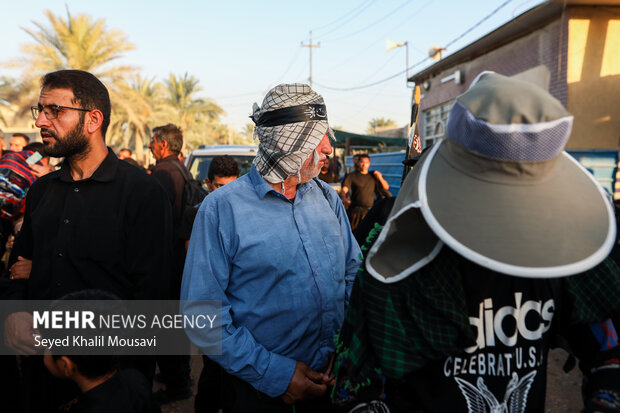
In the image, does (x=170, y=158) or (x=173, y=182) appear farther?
(x=170, y=158)

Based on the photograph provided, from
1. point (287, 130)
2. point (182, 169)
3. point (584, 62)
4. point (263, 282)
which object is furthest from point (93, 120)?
point (584, 62)

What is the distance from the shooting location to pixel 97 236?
216cm

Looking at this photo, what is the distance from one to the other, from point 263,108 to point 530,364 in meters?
1.28

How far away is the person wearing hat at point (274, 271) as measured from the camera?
5.53 ft

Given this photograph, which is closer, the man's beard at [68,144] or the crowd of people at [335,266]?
the crowd of people at [335,266]

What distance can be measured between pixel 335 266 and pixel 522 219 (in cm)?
103

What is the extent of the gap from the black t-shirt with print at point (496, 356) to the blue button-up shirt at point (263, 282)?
57 cm

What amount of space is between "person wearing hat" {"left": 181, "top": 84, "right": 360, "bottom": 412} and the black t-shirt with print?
628 millimetres

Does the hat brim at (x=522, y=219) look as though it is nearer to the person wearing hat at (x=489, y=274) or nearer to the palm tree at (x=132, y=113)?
the person wearing hat at (x=489, y=274)

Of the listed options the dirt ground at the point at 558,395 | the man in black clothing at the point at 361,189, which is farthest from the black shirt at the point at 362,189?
the dirt ground at the point at 558,395

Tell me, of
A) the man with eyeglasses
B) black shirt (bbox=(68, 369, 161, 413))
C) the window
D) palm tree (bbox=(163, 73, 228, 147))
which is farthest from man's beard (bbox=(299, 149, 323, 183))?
palm tree (bbox=(163, 73, 228, 147))

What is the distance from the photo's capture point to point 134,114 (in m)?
21.3

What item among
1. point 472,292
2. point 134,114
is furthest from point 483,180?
point 134,114

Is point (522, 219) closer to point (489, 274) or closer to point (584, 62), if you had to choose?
point (489, 274)
